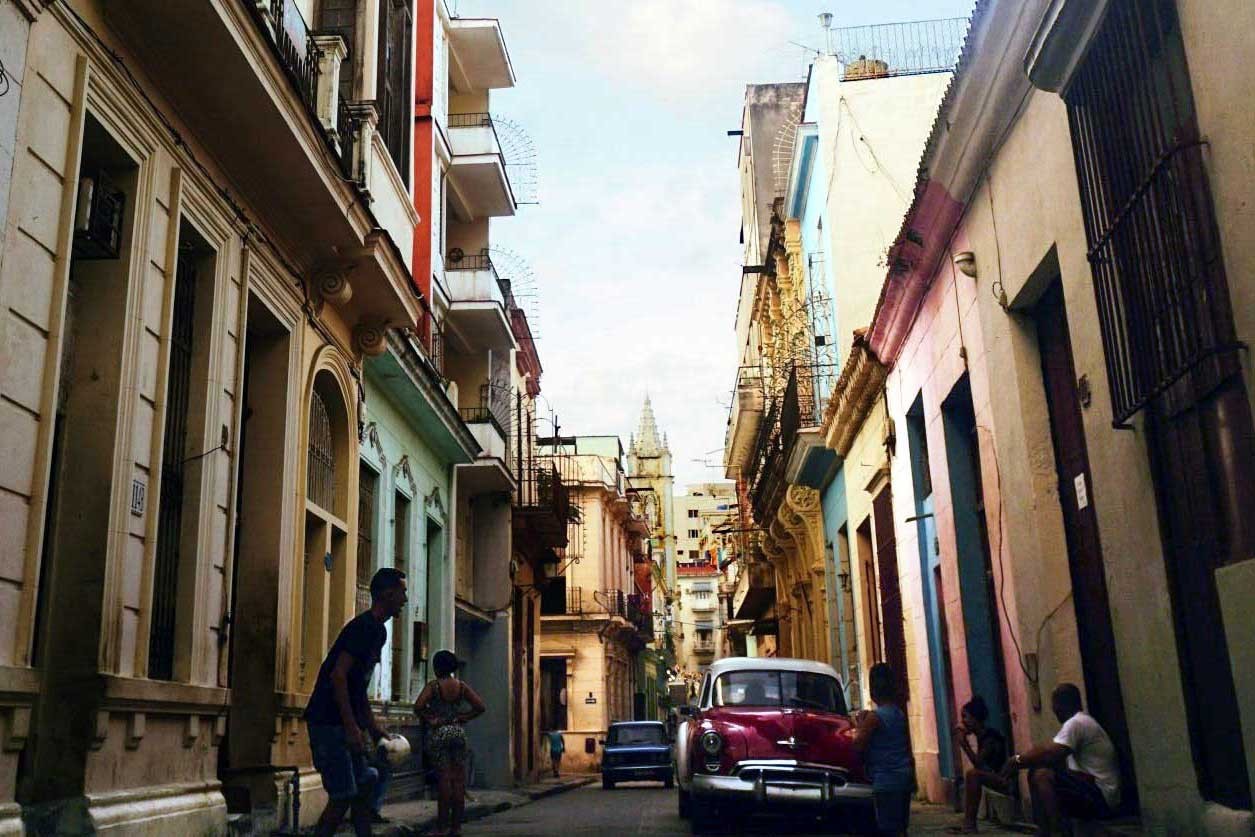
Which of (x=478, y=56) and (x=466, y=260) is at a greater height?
(x=478, y=56)

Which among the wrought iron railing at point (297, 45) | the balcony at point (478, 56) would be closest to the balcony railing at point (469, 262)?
the balcony at point (478, 56)

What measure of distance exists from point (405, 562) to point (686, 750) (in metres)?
5.89

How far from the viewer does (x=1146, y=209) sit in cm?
685

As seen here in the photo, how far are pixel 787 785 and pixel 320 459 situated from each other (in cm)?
564

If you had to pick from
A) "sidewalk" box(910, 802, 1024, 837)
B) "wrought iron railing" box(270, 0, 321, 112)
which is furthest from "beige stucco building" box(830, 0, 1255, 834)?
"wrought iron railing" box(270, 0, 321, 112)

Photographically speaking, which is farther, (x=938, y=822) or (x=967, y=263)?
(x=938, y=822)

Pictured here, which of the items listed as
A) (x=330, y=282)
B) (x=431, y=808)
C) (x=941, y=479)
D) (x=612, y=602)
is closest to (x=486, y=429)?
(x=431, y=808)

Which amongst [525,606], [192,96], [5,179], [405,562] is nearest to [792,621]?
[525,606]

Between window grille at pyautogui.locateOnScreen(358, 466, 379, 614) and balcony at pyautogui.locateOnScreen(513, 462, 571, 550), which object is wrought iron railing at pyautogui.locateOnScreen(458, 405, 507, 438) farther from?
window grille at pyautogui.locateOnScreen(358, 466, 379, 614)

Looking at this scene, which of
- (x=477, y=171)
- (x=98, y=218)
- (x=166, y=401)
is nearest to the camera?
(x=98, y=218)

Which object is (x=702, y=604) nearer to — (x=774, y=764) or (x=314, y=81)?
(x=774, y=764)

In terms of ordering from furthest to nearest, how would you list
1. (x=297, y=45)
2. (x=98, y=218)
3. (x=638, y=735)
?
1. (x=638, y=735)
2. (x=297, y=45)
3. (x=98, y=218)

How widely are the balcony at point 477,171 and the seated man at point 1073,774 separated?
16.6 meters

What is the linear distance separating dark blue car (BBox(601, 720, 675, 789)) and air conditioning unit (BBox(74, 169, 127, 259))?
69.4 ft
